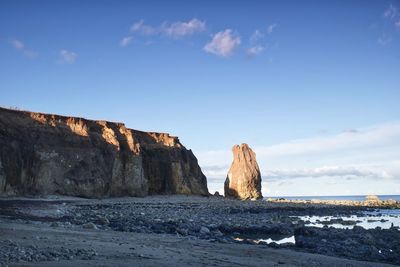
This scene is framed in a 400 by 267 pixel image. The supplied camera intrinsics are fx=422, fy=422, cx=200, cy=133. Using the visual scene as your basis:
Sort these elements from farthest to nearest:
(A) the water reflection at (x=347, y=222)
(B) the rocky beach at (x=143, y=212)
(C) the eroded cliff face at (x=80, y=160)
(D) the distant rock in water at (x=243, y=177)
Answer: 1. (D) the distant rock in water at (x=243, y=177)
2. (C) the eroded cliff face at (x=80, y=160)
3. (A) the water reflection at (x=347, y=222)
4. (B) the rocky beach at (x=143, y=212)

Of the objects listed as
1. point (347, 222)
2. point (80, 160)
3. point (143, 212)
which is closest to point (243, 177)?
point (80, 160)

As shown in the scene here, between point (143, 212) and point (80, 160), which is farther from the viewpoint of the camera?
point (80, 160)

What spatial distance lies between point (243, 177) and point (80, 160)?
38008 millimetres

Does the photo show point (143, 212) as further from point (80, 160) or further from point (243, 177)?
point (243, 177)

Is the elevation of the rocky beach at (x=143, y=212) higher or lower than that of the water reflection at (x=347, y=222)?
higher

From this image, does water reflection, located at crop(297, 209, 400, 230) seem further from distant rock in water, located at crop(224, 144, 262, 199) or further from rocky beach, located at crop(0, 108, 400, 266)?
distant rock in water, located at crop(224, 144, 262, 199)

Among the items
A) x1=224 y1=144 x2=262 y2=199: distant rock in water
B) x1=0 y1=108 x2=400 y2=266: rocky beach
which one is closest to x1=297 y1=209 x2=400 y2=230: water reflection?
x1=0 y1=108 x2=400 y2=266: rocky beach

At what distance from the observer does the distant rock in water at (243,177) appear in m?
80.1

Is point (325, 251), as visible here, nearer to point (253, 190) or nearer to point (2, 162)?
point (2, 162)

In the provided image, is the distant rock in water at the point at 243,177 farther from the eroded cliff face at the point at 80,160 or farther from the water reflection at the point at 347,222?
the water reflection at the point at 347,222

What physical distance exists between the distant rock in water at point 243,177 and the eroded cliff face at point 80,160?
14033mm

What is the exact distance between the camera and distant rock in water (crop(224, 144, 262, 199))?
8012 centimetres

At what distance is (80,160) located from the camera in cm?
5009

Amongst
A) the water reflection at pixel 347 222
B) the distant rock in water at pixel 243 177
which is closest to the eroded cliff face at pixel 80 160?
the distant rock in water at pixel 243 177
